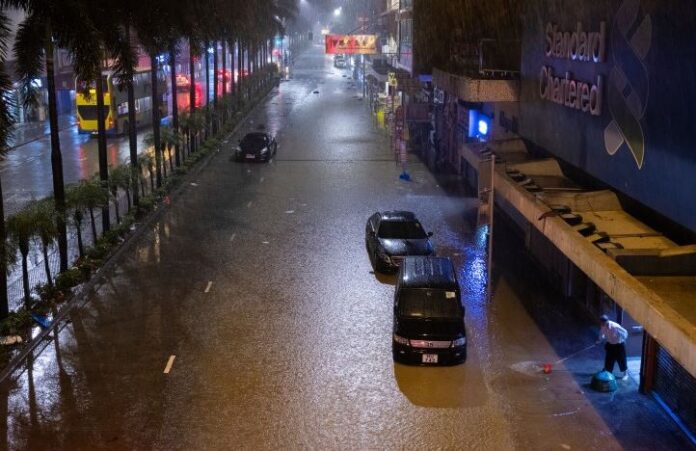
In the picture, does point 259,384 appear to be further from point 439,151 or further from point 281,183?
point 439,151

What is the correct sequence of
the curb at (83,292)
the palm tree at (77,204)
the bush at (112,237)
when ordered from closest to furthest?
the curb at (83,292) < the palm tree at (77,204) < the bush at (112,237)

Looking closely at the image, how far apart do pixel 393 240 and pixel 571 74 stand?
6281 mm

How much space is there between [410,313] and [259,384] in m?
3.05

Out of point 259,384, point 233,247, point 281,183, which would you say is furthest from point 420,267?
point 281,183

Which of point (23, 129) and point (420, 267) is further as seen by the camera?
point (23, 129)

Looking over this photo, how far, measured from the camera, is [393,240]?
21000 millimetres

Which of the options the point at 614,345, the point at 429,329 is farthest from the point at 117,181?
the point at 614,345

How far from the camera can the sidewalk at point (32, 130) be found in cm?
4388

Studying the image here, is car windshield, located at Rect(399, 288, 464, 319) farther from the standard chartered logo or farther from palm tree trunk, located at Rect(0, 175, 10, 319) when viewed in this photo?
palm tree trunk, located at Rect(0, 175, 10, 319)

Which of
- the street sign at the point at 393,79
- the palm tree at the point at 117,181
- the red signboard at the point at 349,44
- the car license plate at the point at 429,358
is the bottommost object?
the car license plate at the point at 429,358

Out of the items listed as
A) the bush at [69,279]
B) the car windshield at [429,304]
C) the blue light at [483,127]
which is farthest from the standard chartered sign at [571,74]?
the bush at [69,279]

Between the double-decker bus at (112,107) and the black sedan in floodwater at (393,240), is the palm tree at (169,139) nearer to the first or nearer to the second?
the double-decker bus at (112,107)

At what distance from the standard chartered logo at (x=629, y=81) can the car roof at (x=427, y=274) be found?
13.2 ft

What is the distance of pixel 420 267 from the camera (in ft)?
53.2
